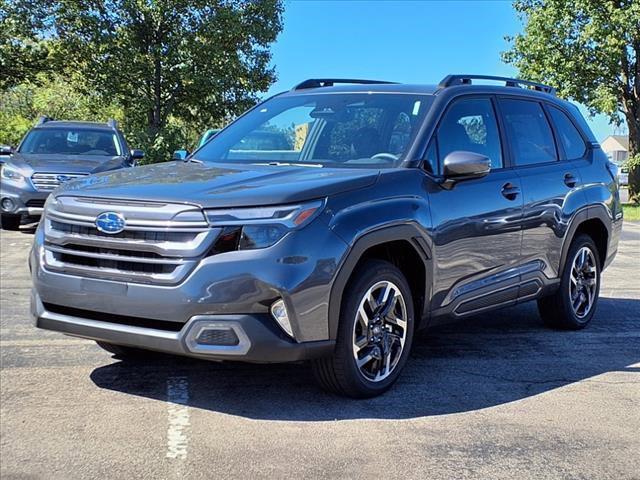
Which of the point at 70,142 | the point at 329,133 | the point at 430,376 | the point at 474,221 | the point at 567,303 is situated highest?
the point at 329,133

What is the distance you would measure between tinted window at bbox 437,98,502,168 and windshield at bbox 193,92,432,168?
21cm

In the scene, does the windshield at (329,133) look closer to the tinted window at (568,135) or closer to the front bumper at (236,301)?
the front bumper at (236,301)

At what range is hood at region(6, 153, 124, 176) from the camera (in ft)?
36.6

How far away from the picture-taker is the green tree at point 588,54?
2175 centimetres

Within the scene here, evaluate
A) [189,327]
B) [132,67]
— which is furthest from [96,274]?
[132,67]

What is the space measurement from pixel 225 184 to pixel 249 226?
16.5 inches

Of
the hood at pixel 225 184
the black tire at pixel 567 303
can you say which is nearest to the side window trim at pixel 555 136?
the black tire at pixel 567 303

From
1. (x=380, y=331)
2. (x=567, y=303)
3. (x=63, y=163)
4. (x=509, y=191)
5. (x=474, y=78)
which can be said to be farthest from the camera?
(x=63, y=163)

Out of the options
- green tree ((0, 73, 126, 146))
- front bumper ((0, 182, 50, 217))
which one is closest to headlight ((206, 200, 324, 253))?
front bumper ((0, 182, 50, 217))

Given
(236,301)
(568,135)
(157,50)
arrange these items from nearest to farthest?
(236,301), (568,135), (157,50)

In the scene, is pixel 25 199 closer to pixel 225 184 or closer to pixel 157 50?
pixel 225 184

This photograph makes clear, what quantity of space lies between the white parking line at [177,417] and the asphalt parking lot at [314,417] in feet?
0.03

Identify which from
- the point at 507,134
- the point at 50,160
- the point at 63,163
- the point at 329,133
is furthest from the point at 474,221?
the point at 50,160

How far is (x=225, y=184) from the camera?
3.96 meters
